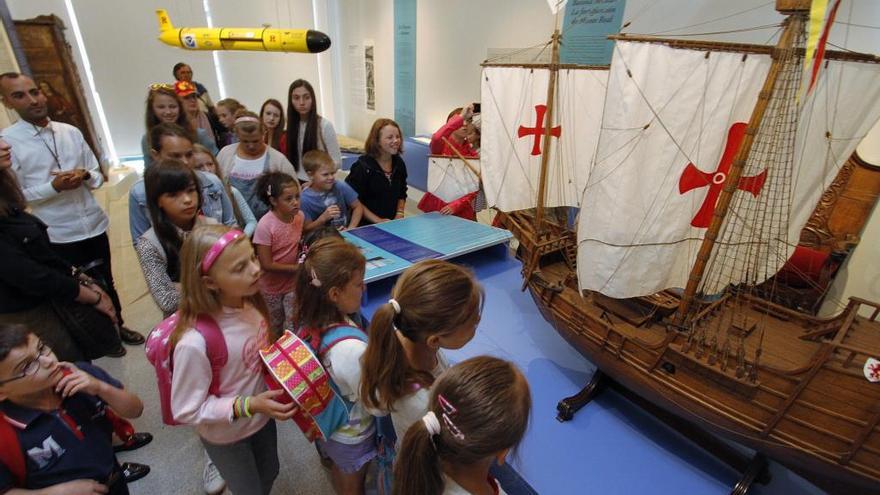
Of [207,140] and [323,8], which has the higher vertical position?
[323,8]

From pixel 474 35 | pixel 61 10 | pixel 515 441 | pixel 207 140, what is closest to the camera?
pixel 515 441

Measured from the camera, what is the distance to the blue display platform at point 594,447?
4.68ft

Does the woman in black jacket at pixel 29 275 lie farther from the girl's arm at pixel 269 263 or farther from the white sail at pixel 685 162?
the white sail at pixel 685 162

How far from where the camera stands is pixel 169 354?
46.3 inches

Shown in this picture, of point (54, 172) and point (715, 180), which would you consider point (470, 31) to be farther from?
point (54, 172)

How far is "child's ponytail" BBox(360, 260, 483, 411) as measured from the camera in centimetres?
110

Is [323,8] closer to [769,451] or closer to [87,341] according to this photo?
[87,341]

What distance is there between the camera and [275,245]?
2234 mm

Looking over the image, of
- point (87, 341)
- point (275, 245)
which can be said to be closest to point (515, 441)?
point (275, 245)

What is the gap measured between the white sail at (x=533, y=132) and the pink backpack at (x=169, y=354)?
2410mm

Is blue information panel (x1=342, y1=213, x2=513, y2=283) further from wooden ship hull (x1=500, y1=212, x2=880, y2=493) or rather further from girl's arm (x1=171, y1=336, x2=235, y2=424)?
girl's arm (x1=171, y1=336, x2=235, y2=424)

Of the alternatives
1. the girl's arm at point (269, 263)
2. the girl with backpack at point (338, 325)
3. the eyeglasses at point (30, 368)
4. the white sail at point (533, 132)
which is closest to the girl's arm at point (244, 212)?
the girl's arm at point (269, 263)

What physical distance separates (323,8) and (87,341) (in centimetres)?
813

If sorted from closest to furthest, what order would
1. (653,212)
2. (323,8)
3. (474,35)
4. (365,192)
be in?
1. (653,212)
2. (365,192)
3. (474,35)
4. (323,8)
